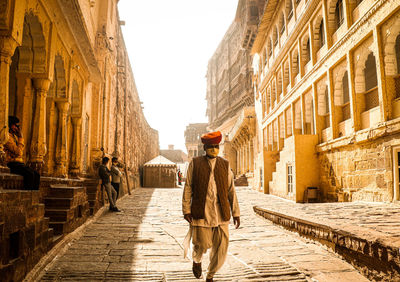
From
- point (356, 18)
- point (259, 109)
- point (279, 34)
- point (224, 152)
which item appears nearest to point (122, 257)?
point (356, 18)

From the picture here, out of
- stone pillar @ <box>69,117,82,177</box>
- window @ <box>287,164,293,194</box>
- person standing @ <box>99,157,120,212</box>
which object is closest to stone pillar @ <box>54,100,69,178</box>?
person standing @ <box>99,157,120,212</box>

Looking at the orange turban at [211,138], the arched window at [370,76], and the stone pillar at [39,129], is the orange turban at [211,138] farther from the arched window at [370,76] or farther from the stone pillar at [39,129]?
the arched window at [370,76]

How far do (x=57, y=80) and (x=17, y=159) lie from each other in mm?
4180

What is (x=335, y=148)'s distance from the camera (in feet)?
33.5

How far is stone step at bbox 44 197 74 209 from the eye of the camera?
5.30 metres

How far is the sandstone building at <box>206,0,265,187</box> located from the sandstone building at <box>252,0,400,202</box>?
9514 mm

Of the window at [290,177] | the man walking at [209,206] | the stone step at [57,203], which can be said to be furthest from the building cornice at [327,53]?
the stone step at [57,203]

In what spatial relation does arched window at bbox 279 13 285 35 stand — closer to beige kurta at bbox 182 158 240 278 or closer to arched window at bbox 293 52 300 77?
arched window at bbox 293 52 300 77

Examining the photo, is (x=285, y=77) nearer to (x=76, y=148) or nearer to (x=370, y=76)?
(x=370, y=76)

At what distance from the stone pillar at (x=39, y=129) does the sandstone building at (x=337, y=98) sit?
7.43 metres

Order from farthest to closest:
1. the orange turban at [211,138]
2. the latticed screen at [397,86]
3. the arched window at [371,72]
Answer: the arched window at [371,72] → the latticed screen at [397,86] → the orange turban at [211,138]

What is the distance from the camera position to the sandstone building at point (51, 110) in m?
3.45

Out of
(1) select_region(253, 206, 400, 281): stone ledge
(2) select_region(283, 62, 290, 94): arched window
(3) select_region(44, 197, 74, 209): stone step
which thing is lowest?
(1) select_region(253, 206, 400, 281): stone ledge

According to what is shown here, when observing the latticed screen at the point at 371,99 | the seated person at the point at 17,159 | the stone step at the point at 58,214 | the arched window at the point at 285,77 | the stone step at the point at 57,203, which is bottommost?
the stone step at the point at 58,214
